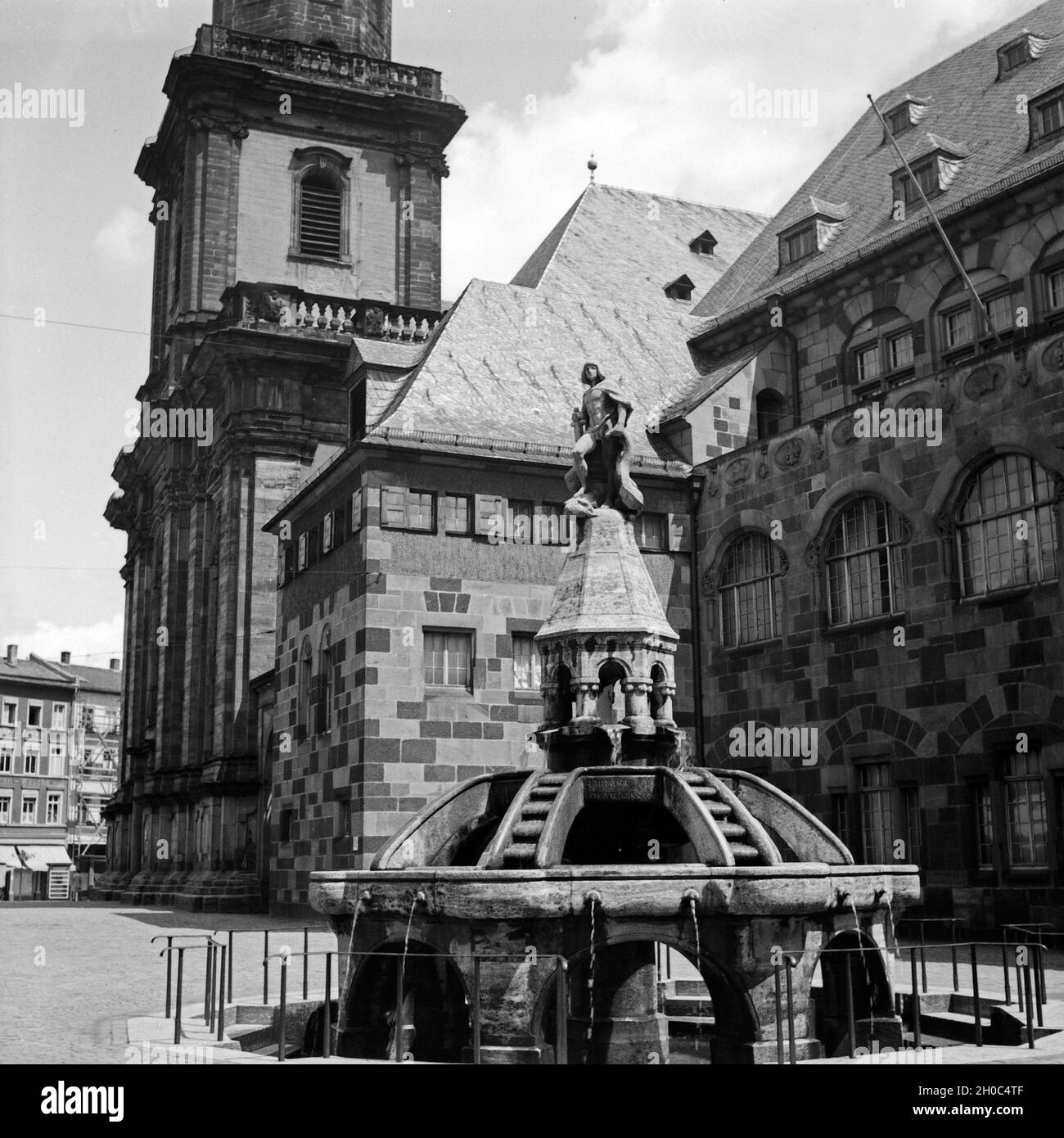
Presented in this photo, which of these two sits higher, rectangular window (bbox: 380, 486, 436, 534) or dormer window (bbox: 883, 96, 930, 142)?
dormer window (bbox: 883, 96, 930, 142)

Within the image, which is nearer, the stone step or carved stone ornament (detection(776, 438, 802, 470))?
the stone step

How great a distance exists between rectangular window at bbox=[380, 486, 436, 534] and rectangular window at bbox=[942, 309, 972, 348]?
10681 mm

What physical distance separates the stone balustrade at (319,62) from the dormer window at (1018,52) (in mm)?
19528

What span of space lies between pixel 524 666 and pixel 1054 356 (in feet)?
37.6

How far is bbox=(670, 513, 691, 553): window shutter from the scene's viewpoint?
99.9ft

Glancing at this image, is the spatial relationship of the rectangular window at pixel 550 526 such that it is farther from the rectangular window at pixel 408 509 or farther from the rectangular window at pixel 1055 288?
the rectangular window at pixel 1055 288

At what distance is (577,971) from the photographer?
12.6 m

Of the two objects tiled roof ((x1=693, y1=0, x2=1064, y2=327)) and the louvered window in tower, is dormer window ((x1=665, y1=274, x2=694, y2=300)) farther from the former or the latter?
the louvered window in tower

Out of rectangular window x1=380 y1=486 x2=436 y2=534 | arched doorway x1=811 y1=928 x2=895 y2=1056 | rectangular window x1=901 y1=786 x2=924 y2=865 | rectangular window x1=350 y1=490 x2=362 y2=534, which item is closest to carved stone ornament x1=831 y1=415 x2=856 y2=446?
rectangular window x1=901 y1=786 x2=924 y2=865

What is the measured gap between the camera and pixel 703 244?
41750 millimetres

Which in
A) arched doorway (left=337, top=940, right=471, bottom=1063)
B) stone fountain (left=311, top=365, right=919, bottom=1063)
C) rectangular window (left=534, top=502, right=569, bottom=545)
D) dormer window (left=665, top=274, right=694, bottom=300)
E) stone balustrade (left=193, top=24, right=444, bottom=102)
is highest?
stone balustrade (left=193, top=24, right=444, bottom=102)

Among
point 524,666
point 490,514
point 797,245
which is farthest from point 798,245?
point 524,666

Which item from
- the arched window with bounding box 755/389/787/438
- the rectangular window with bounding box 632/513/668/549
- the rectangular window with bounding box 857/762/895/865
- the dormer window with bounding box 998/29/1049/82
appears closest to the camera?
the rectangular window with bounding box 857/762/895/865
